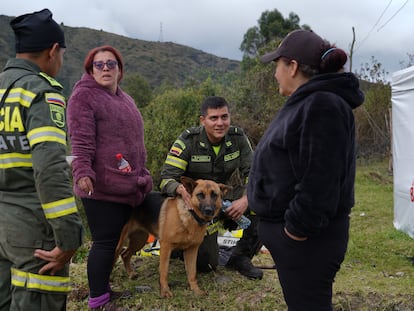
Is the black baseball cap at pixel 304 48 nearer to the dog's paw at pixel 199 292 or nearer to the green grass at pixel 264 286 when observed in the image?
the green grass at pixel 264 286

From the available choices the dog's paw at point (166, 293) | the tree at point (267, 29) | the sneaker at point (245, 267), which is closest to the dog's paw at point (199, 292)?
the dog's paw at point (166, 293)

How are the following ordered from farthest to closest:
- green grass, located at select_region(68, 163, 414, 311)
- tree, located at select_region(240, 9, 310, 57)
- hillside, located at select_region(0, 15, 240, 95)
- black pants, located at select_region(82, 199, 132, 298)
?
hillside, located at select_region(0, 15, 240, 95), tree, located at select_region(240, 9, 310, 57), green grass, located at select_region(68, 163, 414, 311), black pants, located at select_region(82, 199, 132, 298)

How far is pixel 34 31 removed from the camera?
7.59 ft

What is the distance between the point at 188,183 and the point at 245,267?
119cm

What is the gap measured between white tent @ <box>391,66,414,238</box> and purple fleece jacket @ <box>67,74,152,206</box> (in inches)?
200

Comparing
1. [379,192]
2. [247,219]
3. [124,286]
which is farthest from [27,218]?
[379,192]

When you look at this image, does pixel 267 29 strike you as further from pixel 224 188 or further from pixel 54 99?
pixel 54 99

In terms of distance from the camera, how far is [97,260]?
11.5ft

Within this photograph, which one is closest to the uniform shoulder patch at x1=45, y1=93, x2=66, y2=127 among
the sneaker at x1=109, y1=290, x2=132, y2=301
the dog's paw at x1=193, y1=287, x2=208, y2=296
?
the sneaker at x1=109, y1=290, x2=132, y2=301

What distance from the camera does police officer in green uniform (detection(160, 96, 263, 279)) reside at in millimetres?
4273

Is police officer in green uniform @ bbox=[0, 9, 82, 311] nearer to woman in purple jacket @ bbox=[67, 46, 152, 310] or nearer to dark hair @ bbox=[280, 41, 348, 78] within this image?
woman in purple jacket @ bbox=[67, 46, 152, 310]

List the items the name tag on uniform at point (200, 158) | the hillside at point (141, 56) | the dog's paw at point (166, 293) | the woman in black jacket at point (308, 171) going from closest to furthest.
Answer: the woman in black jacket at point (308, 171) → the dog's paw at point (166, 293) → the name tag on uniform at point (200, 158) → the hillside at point (141, 56)

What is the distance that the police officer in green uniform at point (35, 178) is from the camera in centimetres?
215

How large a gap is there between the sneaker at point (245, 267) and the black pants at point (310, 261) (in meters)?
2.14
